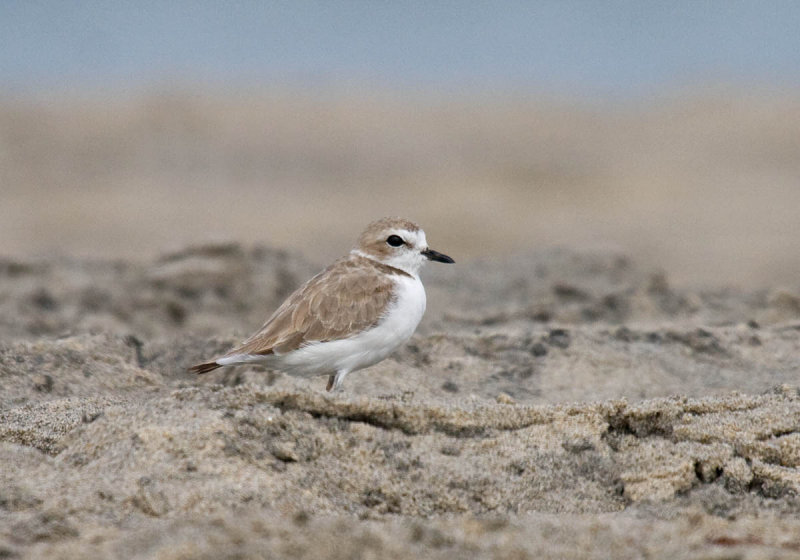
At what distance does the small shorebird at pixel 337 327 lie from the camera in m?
4.77

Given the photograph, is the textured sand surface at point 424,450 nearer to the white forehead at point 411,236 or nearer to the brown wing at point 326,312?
the brown wing at point 326,312

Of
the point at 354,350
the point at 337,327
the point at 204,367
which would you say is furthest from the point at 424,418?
the point at 204,367

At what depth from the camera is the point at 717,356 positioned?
5.65 meters

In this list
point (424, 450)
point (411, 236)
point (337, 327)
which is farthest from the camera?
point (411, 236)

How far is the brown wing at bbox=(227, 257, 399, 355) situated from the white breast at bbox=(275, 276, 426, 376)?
0.04 meters

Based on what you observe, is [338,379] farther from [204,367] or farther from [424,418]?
[424,418]

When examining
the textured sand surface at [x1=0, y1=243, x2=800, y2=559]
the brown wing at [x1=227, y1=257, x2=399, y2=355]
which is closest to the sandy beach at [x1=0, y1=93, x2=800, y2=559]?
the textured sand surface at [x1=0, y1=243, x2=800, y2=559]

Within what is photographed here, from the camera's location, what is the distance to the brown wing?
480 centimetres

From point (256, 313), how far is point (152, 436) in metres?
4.93

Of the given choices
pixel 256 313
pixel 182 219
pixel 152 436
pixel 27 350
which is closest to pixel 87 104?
pixel 182 219

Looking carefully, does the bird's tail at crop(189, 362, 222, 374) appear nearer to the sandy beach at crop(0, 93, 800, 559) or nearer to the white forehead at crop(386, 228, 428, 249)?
the sandy beach at crop(0, 93, 800, 559)

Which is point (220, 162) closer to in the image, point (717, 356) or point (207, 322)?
point (207, 322)

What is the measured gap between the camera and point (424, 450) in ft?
11.7

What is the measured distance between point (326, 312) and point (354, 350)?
0.85ft
